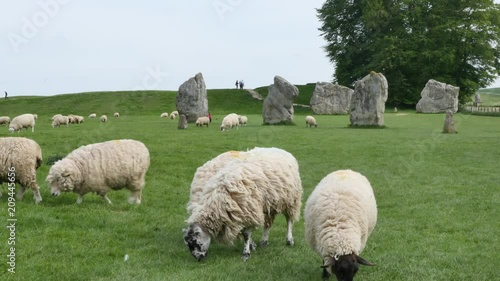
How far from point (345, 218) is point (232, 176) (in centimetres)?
195

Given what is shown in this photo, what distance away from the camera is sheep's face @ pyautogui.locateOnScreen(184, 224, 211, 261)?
7.09 meters

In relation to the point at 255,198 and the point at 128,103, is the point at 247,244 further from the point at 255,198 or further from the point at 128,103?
the point at 128,103

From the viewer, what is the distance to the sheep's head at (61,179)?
32.0 ft

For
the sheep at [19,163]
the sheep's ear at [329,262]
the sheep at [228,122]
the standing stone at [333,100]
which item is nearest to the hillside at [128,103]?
the standing stone at [333,100]

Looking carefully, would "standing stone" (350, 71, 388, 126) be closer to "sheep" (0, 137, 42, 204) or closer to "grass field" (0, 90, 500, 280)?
"grass field" (0, 90, 500, 280)

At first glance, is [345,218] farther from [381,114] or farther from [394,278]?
[381,114]

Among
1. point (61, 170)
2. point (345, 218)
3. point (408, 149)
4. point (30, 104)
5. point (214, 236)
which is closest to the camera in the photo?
point (345, 218)

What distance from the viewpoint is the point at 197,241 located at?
279 inches

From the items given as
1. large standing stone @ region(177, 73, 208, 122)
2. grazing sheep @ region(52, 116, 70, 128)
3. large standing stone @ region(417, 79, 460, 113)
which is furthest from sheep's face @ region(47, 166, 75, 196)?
large standing stone @ region(417, 79, 460, 113)

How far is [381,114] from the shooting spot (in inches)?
1192

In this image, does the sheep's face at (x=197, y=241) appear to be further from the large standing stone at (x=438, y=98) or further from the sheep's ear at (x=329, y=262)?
the large standing stone at (x=438, y=98)

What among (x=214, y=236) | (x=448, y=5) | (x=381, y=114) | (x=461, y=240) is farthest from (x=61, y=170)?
(x=448, y=5)

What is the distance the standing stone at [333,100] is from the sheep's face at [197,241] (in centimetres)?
3967

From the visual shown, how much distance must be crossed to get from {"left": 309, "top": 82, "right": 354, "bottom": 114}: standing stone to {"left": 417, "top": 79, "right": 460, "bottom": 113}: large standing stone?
23.9ft
